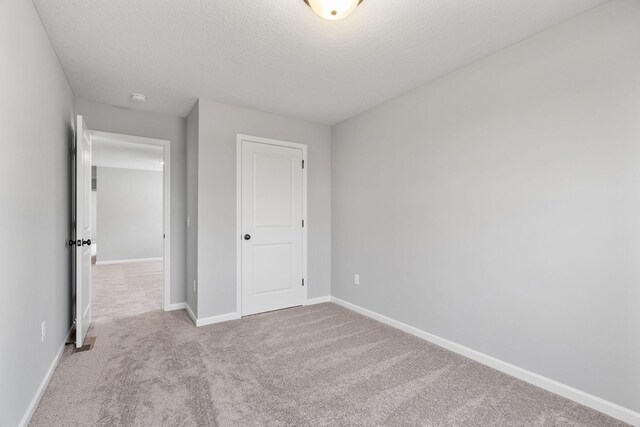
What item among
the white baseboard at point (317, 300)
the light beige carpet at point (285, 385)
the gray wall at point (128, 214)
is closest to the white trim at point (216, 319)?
the light beige carpet at point (285, 385)

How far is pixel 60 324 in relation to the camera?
2.53 metres

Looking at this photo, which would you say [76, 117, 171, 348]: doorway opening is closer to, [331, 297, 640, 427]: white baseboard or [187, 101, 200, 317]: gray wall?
[187, 101, 200, 317]: gray wall

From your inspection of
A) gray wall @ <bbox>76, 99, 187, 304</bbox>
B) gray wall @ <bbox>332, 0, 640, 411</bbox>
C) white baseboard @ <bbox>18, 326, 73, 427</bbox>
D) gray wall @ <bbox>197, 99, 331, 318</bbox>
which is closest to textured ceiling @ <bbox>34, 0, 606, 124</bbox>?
gray wall @ <bbox>332, 0, 640, 411</bbox>

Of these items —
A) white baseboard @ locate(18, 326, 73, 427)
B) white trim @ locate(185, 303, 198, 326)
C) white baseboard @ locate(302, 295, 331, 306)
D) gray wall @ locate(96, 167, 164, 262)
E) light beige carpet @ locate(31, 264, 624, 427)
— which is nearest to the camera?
white baseboard @ locate(18, 326, 73, 427)

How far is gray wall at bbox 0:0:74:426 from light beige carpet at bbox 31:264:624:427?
36 cm

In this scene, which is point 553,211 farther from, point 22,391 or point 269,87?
point 22,391

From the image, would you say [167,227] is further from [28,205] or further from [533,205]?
[533,205]

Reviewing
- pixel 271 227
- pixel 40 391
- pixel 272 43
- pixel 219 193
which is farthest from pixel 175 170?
pixel 40 391

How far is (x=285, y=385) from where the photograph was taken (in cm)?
211

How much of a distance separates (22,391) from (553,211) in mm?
3366

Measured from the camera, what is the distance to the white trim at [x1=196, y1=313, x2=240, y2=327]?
3275mm

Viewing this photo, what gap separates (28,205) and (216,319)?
6.87ft

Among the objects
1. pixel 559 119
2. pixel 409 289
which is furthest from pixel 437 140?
pixel 409 289

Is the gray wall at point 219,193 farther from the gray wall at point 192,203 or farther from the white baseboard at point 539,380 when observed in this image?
the white baseboard at point 539,380
